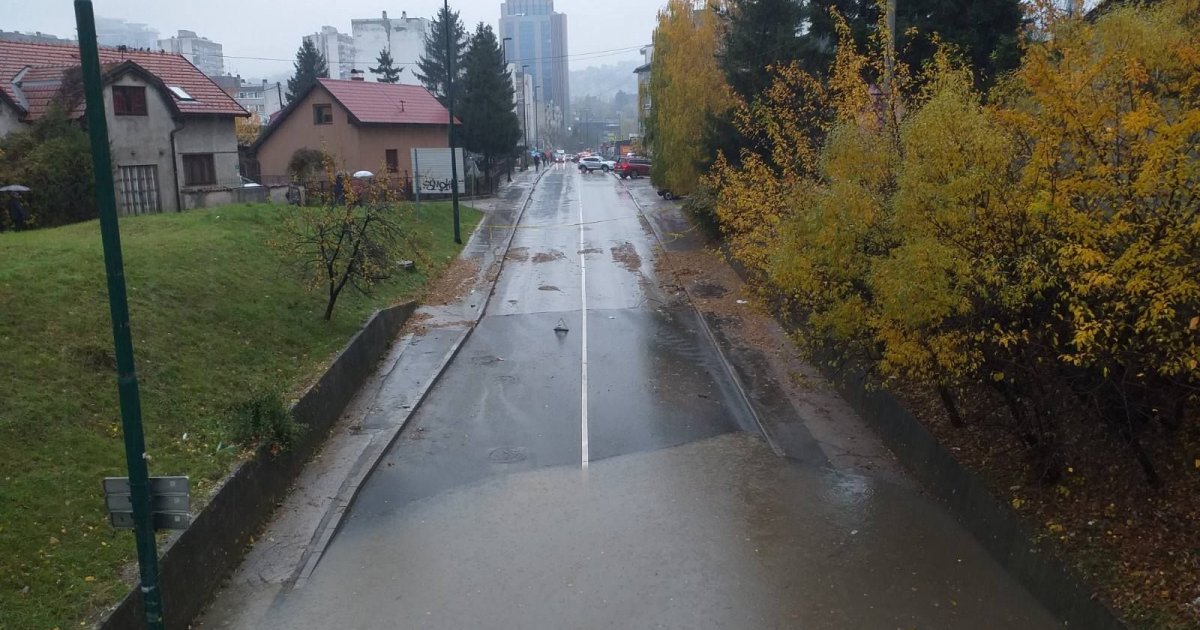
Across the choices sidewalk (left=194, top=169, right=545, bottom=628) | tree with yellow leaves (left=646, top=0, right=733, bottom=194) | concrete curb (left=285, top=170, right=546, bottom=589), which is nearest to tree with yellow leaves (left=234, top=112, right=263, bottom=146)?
tree with yellow leaves (left=646, top=0, right=733, bottom=194)

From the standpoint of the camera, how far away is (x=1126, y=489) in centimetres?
932

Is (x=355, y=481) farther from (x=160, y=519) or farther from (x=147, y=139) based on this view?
(x=147, y=139)

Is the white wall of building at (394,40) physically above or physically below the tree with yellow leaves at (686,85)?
above

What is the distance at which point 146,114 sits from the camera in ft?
98.1

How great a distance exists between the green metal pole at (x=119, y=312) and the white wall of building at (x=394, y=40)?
101 meters

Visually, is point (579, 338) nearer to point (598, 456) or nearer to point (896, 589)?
point (598, 456)

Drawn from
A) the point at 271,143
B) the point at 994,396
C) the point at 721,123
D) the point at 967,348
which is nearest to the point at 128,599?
the point at 967,348

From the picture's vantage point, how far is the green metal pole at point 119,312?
6477 millimetres

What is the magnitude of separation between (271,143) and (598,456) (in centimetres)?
3948

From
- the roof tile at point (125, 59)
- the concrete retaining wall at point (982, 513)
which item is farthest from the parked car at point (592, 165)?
the concrete retaining wall at point (982, 513)

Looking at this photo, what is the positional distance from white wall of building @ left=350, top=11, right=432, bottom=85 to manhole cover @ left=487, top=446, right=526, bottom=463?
9525cm

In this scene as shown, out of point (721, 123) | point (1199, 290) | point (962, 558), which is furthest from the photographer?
point (721, 123)

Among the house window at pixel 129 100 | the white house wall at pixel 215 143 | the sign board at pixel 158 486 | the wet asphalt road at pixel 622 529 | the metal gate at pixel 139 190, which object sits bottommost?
the wet asphalt road at pixel 622 529

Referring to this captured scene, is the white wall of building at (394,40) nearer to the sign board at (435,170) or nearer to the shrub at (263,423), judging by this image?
the sign board at (435,170)
